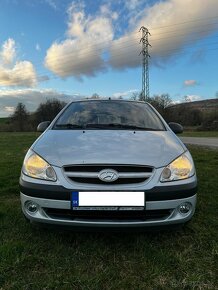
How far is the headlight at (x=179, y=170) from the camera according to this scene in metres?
3.18

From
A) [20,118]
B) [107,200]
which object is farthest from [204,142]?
[20,118]

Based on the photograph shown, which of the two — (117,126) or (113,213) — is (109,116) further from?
(113,213)

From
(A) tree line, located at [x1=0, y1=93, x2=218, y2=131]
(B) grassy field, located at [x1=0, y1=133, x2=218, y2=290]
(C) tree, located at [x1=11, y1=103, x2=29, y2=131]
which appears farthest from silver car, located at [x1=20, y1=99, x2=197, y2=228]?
(C) tree, located at [x1=11, y1=103, x2=29, y2=131]

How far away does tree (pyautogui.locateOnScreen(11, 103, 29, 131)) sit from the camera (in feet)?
230

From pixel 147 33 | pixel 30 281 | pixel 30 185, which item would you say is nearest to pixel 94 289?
pixel 30 281

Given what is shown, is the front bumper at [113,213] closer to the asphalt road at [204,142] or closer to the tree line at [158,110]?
the asphalt road at [204,142]

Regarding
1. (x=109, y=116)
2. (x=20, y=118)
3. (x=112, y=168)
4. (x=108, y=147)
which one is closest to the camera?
(x=112, y=168)

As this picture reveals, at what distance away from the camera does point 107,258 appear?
3.12 metres

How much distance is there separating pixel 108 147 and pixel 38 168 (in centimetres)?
69

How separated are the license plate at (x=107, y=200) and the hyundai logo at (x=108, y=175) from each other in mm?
113

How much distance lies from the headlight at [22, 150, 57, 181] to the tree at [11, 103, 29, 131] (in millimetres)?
67289

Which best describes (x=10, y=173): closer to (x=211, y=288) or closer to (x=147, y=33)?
(x=211, y=288)

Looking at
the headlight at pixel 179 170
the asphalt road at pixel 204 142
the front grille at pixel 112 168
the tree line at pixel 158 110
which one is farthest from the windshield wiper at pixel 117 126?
the tree line at pixel 158 110

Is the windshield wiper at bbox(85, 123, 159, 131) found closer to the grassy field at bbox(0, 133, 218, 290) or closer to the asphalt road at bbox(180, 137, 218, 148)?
the grassy field at bbox(0, 133, 218, 290)
